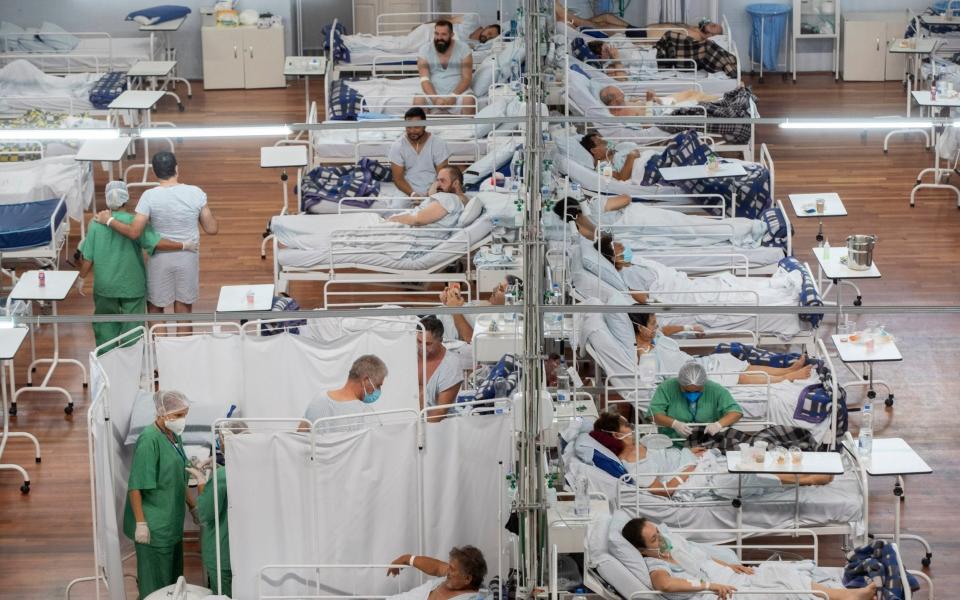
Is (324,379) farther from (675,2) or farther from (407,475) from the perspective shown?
(675,2)

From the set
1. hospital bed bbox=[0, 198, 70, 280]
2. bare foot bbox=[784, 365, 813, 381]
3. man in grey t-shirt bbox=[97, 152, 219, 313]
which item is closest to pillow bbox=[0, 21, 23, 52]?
hospital bed bbox=[0, 198, 70, 280]

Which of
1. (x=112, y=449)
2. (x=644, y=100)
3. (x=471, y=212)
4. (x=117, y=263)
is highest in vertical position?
(x=644, y=100)

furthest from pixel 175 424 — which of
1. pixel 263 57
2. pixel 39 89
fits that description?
pixel 263 57

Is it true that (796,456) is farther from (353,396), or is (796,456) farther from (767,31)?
(767,31)

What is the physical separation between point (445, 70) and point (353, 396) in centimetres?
582

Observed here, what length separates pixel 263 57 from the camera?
1576 centimetres

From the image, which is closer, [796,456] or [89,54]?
[796,456]

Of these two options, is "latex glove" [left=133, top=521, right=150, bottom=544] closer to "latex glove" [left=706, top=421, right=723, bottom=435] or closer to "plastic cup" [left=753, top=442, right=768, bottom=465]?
"plastic cup" [left=753, top=442, right=768, bottom=465]

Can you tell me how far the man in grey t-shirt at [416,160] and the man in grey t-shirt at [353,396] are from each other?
3575 millimetres

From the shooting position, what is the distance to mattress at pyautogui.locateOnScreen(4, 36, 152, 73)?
48.9ft

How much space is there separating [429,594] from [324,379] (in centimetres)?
153

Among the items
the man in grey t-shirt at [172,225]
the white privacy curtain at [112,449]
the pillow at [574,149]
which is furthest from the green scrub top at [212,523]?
the pillow at [574,149]

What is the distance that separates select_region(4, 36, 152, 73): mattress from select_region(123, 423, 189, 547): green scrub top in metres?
8.17

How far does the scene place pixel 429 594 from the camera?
268 inches
